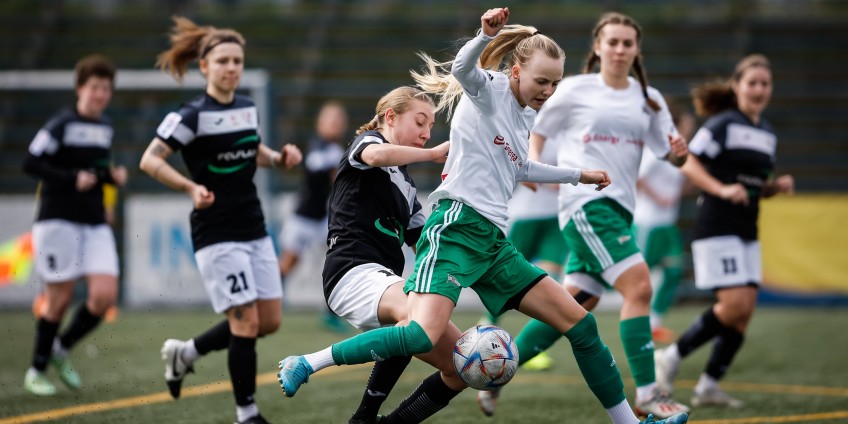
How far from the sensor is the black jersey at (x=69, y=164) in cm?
763

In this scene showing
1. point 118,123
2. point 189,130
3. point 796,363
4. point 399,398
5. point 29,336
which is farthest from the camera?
point 118,123

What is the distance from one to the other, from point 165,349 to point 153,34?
1379 cm

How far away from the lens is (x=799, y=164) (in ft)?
55.1

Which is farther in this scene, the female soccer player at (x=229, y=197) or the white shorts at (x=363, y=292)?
the female soccer player at (x=229, y=197)

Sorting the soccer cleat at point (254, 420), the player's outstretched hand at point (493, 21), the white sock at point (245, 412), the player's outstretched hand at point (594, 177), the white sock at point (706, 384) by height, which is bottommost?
the white sock at point (706, 384)

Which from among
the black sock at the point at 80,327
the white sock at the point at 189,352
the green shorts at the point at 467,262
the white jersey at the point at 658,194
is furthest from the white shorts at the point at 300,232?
the green shorts at the point at 467,262

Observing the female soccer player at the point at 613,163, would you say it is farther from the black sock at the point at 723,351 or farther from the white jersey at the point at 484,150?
the white jersey at the point at 484,150

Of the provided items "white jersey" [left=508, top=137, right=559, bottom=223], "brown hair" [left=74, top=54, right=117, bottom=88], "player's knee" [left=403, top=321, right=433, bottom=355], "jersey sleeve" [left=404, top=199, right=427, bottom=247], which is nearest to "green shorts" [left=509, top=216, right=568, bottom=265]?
"white jersey" [left=508, top=137, right=559, bottom=223]

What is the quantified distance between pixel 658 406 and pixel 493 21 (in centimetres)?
251

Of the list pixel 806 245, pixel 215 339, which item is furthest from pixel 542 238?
pixel 806 245

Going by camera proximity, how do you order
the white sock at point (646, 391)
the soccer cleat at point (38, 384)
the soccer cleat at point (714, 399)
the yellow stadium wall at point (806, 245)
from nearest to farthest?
the white sock at point (646, 391)
the soccer cleat at point (714, 399)
the soccer cleat at point (38, 384)
the yellow stadium wall at point (806, 245)

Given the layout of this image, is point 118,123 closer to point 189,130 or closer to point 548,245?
point 548,245

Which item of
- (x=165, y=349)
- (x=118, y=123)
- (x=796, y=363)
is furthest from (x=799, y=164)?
(x=165, y=349)

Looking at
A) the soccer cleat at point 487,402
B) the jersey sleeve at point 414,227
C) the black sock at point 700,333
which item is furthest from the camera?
the black sock at point 700,333
